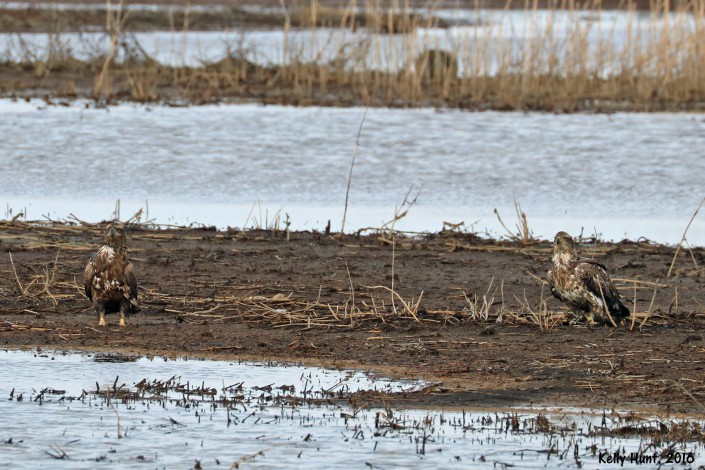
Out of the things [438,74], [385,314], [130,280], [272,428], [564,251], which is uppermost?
[438,74]

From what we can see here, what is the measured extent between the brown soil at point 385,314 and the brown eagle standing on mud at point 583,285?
146 millimetres

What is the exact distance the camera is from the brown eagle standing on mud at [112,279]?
830 cm

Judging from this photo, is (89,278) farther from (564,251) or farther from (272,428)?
(564,251)

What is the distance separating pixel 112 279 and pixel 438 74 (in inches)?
666

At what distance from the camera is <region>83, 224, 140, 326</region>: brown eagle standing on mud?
830 cm

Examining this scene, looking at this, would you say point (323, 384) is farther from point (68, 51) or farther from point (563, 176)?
point (68, 51)

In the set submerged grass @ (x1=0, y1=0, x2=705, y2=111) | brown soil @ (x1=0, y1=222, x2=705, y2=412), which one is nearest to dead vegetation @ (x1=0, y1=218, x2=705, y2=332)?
brown soil @ (x1=0, y1=222, x2=705, y2=412)

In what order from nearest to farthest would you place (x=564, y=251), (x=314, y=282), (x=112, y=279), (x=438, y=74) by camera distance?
(x=112, y=279) < (x=564, y=251) < (x=314, y=282) < (x=438, y=74)

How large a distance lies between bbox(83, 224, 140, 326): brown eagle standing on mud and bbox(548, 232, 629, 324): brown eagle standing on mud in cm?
282

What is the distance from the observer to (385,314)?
874cm

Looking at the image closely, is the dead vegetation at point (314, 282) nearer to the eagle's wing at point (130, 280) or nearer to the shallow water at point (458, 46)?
the eagle's wing at point (130, 280)

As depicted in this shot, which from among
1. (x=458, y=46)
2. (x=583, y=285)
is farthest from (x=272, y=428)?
(x=458, y=46)

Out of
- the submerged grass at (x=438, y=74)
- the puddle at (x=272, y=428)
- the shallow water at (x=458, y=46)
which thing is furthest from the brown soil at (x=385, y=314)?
the submerged grass at (x=438, y=74)

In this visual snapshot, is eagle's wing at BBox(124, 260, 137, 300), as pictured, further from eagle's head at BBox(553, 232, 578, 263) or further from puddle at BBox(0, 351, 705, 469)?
eagle's head at BBox(553, 232, 578, 263)
